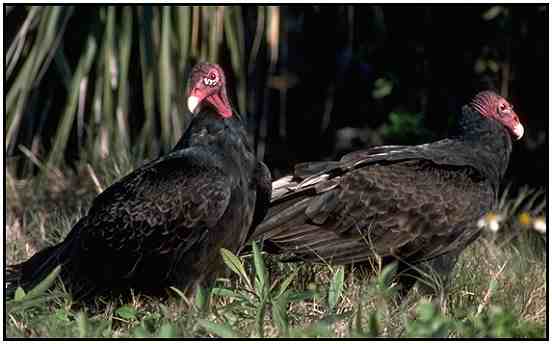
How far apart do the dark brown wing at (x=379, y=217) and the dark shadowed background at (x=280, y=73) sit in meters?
1.70

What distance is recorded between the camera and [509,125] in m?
4.61

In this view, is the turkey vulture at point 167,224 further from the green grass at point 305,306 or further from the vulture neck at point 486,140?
the vulture neck at point 486,140

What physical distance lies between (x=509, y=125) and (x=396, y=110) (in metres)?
2.17

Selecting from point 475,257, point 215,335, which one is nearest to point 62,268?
point 215,335

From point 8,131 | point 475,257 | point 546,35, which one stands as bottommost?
point 475,257

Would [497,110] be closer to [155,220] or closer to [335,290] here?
[335,290]

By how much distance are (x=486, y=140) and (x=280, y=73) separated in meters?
3.89

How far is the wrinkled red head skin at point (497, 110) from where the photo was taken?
4.59 metres

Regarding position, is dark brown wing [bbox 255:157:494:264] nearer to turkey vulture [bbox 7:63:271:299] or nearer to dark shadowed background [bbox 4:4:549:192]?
turkey vulture [bbox 7:63:271:299]

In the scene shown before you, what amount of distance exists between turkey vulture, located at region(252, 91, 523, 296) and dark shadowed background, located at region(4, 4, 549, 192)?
5.46 ft

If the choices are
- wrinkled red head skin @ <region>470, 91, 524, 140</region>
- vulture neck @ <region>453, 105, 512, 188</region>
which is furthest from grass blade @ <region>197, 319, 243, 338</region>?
wrinkled red head skin @ <region>470, 91, 524, 140</region>

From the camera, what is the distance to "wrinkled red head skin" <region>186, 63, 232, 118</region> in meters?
3.86

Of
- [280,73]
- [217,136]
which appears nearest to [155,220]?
[217,136]

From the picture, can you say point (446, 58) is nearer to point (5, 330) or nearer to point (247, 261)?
point (247, 261)
